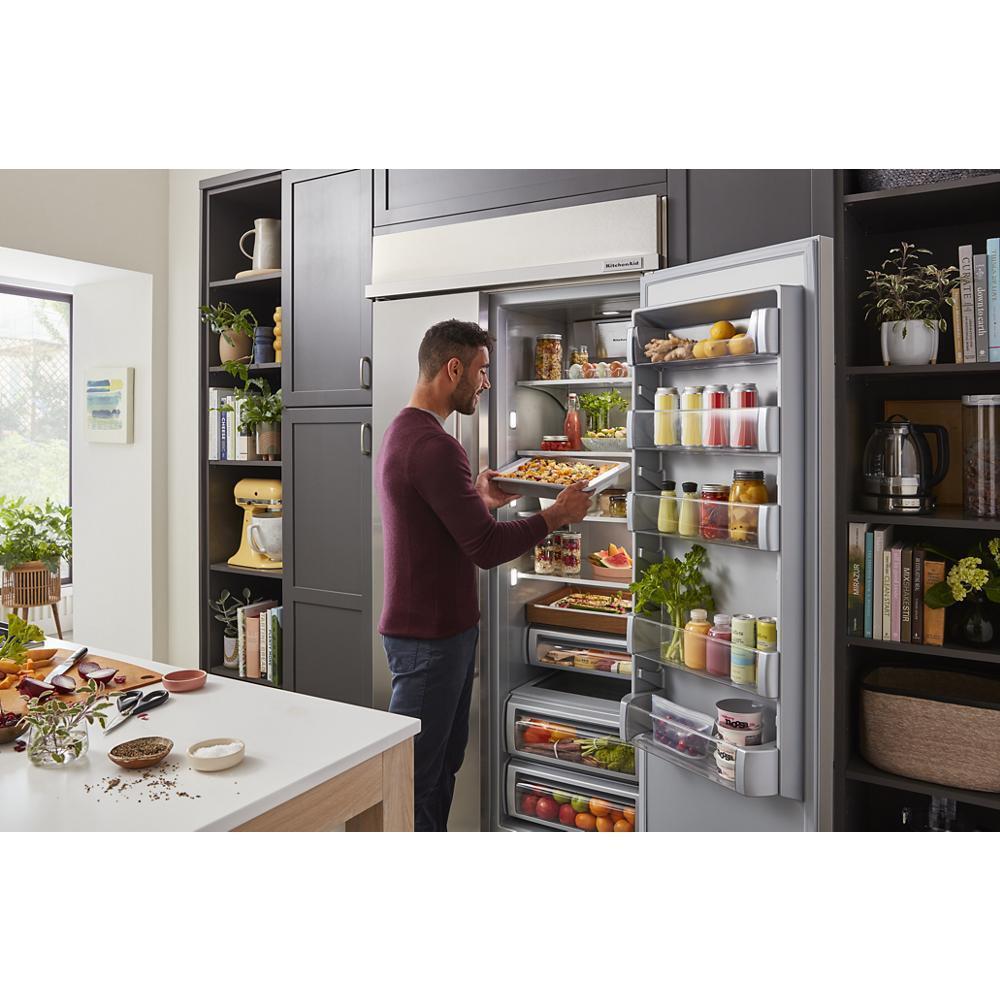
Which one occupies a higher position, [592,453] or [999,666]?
[592,453]

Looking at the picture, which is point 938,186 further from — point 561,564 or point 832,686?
point 561,564

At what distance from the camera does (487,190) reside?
9.16 feet

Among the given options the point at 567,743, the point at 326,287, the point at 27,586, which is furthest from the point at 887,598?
the point at 27,586

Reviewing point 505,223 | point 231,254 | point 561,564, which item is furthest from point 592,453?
point 231,254

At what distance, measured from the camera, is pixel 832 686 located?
6.96 feet

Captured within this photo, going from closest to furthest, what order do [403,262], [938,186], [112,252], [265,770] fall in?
[265,770]
[938,186]
[403,262]
[112,252]

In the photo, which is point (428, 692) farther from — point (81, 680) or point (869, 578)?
point (869, 578)

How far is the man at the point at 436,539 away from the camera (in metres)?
2.33

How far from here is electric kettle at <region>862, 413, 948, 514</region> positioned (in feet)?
7.04

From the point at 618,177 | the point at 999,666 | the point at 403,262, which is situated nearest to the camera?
the point at 999,666

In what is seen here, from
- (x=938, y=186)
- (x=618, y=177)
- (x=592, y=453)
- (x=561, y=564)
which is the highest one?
(x=618, y=177)

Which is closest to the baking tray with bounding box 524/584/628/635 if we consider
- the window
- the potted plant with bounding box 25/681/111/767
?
the potted plant with bounding box 25/681/111/767

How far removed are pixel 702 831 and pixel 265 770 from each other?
137 centimetres

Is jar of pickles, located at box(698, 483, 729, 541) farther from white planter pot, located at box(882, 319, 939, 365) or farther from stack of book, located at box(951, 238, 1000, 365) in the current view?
stack of book, located at box(951, 238, 1000, 365)
